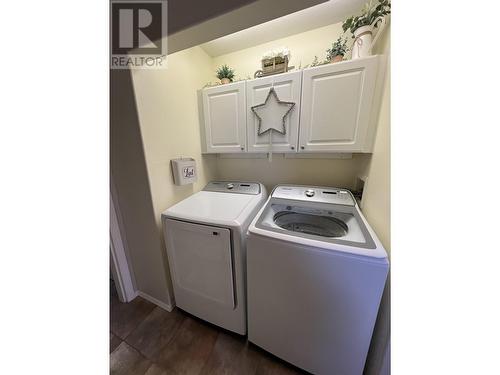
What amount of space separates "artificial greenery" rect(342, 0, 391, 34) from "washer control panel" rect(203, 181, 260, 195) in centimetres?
144

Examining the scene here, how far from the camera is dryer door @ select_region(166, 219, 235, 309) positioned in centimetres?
109

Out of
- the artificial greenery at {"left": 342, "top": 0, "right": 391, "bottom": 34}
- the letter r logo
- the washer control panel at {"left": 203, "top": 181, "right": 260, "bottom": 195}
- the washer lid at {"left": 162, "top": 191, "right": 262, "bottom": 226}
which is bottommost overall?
the washer lid at {"left": 162, "top": 191, "right": 262, "bottom": 226}

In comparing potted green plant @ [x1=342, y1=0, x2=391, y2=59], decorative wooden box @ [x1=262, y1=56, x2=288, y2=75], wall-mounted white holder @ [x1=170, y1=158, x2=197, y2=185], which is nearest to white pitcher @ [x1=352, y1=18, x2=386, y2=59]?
potted green plant @ [x1=342, y1=0, x2=391, y2=59]

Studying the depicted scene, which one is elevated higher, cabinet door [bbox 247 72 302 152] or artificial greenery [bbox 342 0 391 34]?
artificial greenery [bbox 342 0 391 34]

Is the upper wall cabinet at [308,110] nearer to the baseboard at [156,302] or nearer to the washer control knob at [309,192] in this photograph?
the washer control knob at [309,192]

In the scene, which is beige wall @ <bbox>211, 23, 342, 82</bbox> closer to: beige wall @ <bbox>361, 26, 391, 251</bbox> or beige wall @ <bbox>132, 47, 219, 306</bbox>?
beige wall @ <bbox>132, 47, 219, 306</bbox>

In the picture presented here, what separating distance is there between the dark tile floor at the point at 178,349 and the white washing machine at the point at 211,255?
4.3 inches

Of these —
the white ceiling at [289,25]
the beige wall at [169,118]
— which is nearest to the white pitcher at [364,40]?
the white ceiling at [289,25]

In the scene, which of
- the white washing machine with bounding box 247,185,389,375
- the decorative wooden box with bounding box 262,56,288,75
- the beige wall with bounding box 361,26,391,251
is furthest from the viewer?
the decorative wooden box with bounding box 262,56,288,75


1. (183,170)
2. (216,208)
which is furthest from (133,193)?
(216,208)

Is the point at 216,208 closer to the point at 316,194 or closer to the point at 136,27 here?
the point at 316,194

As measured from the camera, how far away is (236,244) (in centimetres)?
104
